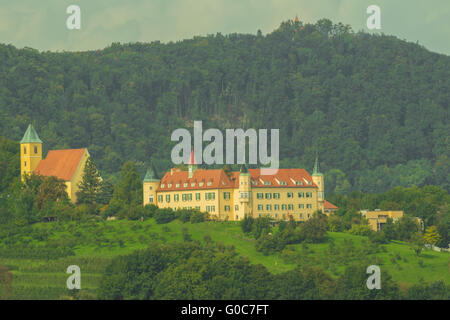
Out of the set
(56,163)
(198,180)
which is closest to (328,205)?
(198,180)

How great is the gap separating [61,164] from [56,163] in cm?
102

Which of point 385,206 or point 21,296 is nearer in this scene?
point 21,296

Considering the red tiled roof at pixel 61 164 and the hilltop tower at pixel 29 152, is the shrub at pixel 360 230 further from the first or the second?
the hilltop tower at pixel 29 152

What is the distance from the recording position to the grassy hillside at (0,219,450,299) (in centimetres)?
11706

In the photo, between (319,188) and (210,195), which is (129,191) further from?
(319,188)

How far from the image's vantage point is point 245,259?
118750mm

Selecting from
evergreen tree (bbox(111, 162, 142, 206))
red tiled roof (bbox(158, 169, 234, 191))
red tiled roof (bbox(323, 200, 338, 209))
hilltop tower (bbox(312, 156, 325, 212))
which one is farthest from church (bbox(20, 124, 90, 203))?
red tiled roof (bbox(323, 200, 338, 209))

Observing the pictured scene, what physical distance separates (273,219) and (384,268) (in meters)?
17.0

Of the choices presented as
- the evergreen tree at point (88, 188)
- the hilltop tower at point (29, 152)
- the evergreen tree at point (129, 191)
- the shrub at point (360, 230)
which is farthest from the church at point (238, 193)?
the hilltop tower at point (29, 152)

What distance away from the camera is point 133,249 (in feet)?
407

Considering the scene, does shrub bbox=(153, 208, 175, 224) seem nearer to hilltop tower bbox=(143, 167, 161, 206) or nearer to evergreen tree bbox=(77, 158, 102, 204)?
hilltop tower bbox=(143, 167, 161, 206)
